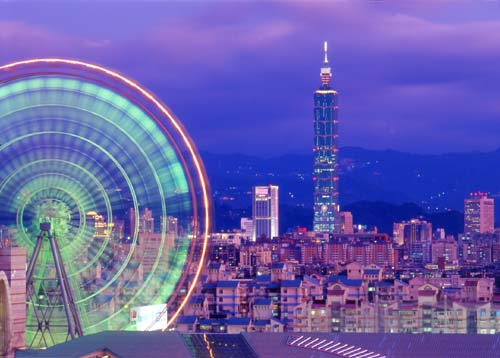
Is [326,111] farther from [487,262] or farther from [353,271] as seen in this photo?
[353,271]

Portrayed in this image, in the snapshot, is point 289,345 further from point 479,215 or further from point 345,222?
point 345,222

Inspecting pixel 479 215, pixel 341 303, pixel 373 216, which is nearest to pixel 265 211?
pixel 479 215

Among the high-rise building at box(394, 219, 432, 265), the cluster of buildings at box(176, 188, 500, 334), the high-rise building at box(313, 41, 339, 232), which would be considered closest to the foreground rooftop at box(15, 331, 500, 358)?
the cluster of buildings at box(176, 188, 500, 334)

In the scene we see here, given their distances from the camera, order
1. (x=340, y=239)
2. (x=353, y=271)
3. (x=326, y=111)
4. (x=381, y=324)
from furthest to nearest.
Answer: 1. (x=326, y=111)
2. (x=340, y=239)
3. (x=353, y=271)
4. (x=381, y=324)

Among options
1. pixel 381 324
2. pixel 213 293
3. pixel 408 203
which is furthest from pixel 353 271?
pixel 408 203

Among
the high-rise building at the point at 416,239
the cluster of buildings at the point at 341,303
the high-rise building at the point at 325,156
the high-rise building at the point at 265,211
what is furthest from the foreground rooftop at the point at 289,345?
the high-rise building at the point at 325,156

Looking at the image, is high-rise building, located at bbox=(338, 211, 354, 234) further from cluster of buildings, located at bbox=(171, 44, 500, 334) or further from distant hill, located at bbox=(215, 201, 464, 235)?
cluster of buildings, located at bbox=(171, 44, 500, 334)
